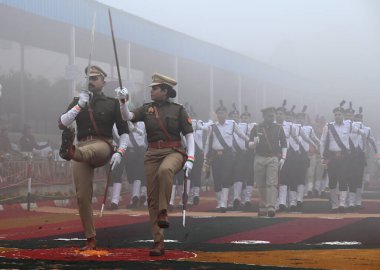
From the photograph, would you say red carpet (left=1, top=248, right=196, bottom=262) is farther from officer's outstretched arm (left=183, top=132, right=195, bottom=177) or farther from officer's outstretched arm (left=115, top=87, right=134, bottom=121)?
officer's outstretched arm (left=115, top=87, right=134, bottom=121)

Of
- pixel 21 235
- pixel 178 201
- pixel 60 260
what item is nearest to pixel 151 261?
pixel 60 260

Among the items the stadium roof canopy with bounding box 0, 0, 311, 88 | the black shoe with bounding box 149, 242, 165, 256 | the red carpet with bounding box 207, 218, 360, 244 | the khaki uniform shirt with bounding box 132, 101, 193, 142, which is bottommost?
the black shoe with bounding box 149, 242, 165, 256

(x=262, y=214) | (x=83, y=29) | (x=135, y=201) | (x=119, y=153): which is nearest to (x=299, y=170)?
(x=262, y=214)

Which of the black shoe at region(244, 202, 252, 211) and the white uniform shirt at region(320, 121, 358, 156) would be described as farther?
the black shoe at region(244, 202, 252, 211)

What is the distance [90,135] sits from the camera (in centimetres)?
820

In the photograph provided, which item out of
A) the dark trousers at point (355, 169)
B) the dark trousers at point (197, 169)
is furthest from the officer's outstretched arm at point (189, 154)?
the dark trousers at point (197, 169)

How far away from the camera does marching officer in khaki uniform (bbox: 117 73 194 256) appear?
8.01 metres

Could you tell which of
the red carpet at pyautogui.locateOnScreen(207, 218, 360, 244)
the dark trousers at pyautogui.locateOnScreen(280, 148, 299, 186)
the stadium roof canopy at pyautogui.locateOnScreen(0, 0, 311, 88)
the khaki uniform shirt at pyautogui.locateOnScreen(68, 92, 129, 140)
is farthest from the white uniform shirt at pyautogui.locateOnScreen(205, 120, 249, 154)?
the stadium roof canopy at pyautogui.locateOnScreen(0, 0, 311, 88)

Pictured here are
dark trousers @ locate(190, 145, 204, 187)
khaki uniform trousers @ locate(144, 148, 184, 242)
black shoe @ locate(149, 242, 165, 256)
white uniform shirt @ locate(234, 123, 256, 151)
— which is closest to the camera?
black shoe @ locate(149, 242, 165, 256)

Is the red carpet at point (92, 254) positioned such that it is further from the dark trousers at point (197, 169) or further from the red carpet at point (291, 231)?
the dark trousers at point (197, 169)

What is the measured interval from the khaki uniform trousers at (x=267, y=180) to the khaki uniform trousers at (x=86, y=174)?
619cm

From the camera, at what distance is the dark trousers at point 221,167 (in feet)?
53.5

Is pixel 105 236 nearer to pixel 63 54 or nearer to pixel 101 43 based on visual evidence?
pixel 101 43

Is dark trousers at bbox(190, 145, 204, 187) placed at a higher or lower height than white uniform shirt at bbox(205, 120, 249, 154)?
lower
